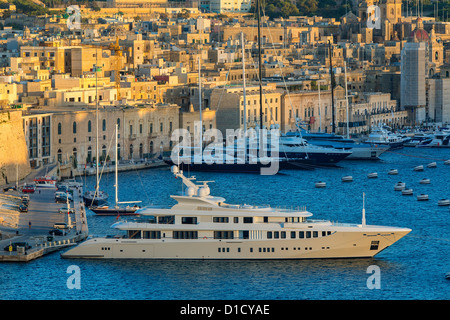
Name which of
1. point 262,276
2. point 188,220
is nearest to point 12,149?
point 188,220

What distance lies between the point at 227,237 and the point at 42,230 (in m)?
6.07

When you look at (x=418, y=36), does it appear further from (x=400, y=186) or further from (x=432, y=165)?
(x=400, y=186)

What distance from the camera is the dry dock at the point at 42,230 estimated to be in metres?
36.4

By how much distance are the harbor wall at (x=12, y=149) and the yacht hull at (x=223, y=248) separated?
42.9 ft

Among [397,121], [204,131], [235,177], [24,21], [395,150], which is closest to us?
[235,177]

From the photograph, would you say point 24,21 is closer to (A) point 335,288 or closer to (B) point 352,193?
(B) point 352,193

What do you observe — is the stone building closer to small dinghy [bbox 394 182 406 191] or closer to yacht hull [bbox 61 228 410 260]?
small dinghy [bbox 394 182 406 191]

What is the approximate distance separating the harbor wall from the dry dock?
139 inches

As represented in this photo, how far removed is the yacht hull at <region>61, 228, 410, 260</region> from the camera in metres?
36.6

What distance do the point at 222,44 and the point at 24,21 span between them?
75.3ft

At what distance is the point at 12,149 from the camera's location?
51.1 m

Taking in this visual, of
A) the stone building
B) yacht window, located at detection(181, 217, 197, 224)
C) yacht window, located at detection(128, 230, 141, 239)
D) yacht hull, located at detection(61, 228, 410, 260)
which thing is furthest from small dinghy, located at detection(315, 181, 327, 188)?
yacht window, located at detection(128, 230, 141, 239)

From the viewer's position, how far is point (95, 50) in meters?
78.9
